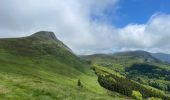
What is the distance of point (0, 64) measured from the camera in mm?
189125

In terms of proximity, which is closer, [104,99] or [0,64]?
[104,99]

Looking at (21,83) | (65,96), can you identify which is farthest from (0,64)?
(65,96)

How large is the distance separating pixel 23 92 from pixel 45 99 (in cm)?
613

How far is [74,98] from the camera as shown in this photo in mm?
45719

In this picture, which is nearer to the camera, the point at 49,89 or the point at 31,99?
the point at 31,99

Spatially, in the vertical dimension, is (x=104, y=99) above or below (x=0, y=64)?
below

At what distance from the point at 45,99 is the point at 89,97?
298 inches

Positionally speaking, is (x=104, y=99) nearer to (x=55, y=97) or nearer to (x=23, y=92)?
(x=55, y=97)

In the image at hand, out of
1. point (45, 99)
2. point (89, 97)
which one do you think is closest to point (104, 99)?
point (89, 97)

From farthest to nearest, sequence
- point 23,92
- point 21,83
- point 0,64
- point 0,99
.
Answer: point 0,64 → point 21,83 → point 23,92 → point 0,99

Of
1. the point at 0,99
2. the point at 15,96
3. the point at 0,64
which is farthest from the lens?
the point at 0,64

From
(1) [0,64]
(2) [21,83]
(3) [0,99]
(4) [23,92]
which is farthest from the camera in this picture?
(1) [0,64]

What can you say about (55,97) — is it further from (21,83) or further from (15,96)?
(21,83)

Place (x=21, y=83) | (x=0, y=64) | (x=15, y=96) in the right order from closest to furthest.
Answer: (x=15, y=96) → (x=21, y=83) → (x=0, y=64)
